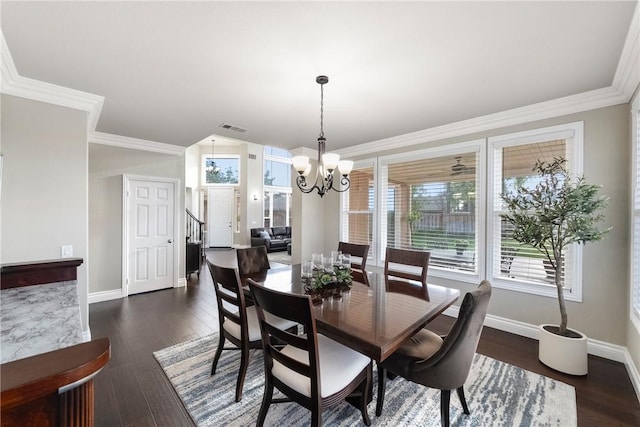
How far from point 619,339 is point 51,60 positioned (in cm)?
557

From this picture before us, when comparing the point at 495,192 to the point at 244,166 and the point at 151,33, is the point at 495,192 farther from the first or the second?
the point at 244,166

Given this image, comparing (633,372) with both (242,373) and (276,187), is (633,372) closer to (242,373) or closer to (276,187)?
(242,373)

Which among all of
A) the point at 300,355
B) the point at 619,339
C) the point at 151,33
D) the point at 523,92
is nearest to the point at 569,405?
the point at 619,339

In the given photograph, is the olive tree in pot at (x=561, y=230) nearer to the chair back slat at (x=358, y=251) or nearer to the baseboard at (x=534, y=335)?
the baseboard at (x=534, y=335)

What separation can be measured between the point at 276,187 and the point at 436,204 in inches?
310

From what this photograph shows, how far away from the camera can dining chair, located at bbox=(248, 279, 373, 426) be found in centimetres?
137

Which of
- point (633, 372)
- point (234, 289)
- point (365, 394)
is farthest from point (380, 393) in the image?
point (633, 372)

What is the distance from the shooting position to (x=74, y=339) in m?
1.15

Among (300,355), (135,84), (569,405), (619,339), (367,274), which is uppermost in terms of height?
(135,84)

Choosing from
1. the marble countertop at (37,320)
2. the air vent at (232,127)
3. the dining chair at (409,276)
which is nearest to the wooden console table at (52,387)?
the marble countertop at (37,320)

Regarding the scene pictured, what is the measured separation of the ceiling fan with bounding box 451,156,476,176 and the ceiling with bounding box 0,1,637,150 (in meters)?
Result: 0.65

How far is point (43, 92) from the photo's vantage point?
2598mm

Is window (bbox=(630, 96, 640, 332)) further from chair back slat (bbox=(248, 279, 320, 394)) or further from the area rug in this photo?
chair back slat (bbox=(248, 279, 320, 394))

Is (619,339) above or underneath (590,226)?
underneath
